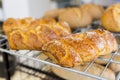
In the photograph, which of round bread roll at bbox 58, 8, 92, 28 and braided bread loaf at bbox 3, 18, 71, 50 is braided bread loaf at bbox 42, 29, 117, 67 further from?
round bread roll at bbox 58, 8, 92, 28

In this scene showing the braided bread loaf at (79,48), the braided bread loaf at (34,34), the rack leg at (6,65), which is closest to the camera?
the braided bread loaf at (79,48)

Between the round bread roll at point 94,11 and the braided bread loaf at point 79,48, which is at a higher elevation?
the round bread roll at point 94,11

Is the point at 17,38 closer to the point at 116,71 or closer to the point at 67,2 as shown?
the point at 116,71

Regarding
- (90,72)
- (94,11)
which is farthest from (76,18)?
(90,72)

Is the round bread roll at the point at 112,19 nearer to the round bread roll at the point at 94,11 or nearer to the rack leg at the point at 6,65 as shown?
the round bread roll at the point at 94,11

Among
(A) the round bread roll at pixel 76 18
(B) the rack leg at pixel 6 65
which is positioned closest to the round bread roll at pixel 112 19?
(A) the round bread roll at pixel 76 18

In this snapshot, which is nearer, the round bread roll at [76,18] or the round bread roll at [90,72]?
the round bread roll at [90,72]

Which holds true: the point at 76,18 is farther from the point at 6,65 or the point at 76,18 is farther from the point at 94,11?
the point at 6,65
